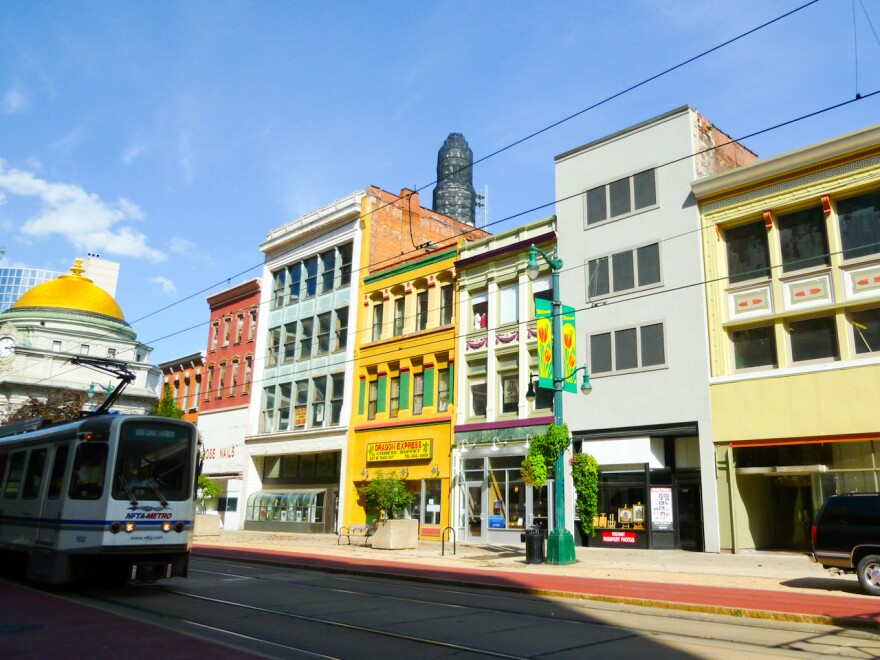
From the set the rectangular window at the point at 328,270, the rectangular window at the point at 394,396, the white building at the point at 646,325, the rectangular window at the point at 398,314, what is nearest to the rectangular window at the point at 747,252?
the white building at the point at 646,325

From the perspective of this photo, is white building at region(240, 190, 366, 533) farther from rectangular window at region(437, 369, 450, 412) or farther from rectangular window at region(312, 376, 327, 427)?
rectangular window at region(437, 369, 450, 412)

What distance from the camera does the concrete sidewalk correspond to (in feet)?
40.0

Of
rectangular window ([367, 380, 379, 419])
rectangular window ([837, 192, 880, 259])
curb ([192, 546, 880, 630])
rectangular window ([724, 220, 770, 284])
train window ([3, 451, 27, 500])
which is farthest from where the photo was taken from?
rectangular window ([367, 380, 379, 419])

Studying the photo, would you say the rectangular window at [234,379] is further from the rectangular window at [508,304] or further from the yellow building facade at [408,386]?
the rectangular window at [508,304]

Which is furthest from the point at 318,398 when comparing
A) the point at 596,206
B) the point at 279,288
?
the point at 596,206

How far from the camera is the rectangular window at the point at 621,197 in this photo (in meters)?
28.3

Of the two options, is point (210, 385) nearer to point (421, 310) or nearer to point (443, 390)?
point (421, 310)

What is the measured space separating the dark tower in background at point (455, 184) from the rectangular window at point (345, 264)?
40.1 metres

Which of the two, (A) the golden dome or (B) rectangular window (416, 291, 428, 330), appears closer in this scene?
(B) rectangular window (416, 291, 428, 330)

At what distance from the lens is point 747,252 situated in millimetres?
25688

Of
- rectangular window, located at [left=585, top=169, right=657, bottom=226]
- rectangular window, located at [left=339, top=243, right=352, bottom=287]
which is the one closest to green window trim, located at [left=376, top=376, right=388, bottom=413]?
rectangular window, located at [left=339, top=243, right=352, bottom=287]

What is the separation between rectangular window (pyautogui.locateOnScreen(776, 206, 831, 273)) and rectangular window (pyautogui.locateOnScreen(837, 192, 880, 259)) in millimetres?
566

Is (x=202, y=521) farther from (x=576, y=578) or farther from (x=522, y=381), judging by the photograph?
(x=576, y=578)

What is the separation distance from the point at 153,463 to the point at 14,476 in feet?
14.0
